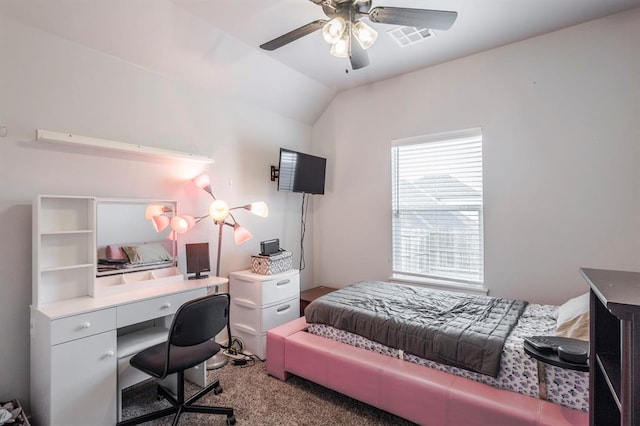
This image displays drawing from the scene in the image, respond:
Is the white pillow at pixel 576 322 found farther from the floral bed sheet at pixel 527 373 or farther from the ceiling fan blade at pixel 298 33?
the ceiling fan blade at pixel 298 33

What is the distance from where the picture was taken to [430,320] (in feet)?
7.30

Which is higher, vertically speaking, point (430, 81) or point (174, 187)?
point (430, 81)

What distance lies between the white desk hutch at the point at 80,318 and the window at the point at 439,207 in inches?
89.7

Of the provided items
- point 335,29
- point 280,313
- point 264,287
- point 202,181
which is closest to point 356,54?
point 335,29

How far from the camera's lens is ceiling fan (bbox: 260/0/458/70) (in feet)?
5.80

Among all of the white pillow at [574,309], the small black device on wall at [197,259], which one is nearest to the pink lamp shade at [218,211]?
the small black device on wall at [197,259]

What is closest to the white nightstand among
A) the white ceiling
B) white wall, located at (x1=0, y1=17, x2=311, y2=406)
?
white wall, located at (x1=0, y1=17, x2=311, y2=406)

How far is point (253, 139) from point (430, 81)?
203cm

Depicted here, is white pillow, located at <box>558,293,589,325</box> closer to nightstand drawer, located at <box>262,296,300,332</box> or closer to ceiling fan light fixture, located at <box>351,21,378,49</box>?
ceiling fan light fixture, located at <box>351,21,378,49</box>

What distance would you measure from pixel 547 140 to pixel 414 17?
1.83 metres

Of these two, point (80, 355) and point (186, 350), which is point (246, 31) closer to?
point (186, 350)

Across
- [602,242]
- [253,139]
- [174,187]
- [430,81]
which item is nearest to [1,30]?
[174,187]

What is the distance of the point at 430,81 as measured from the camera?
3391 millimetres

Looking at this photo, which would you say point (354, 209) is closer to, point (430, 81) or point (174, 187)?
point (430, 81)
